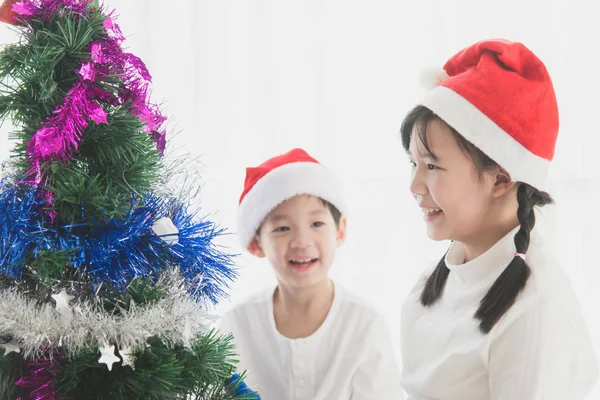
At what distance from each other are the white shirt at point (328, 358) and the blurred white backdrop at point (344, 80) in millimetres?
447

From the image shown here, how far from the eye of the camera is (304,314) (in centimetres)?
159

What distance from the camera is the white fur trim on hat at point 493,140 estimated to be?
105 cm

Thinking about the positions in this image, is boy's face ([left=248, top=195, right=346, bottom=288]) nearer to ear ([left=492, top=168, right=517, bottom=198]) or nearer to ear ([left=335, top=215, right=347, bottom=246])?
ear ([left=335, top=215, right=347, bottom=246])

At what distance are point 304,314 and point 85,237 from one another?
2.67 ft

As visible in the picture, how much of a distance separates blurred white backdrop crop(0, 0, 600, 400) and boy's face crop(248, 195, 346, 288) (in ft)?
1.58

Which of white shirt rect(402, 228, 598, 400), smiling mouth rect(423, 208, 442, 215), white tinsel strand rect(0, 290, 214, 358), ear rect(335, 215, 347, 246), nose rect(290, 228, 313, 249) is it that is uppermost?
smiling mouth rect(423, 208, 442, 215)

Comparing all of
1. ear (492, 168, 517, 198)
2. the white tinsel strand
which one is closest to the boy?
ear (492, 168, 517, 198)

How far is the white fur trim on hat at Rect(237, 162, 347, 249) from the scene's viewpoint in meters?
1.53

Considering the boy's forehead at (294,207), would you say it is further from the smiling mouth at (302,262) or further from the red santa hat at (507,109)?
the red santa hat at (507,109)

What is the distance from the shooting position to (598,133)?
2023mm

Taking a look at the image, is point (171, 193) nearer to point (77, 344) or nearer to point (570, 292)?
point (77, 344)

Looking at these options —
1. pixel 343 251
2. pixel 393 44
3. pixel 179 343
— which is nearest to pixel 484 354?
pixel 179 343

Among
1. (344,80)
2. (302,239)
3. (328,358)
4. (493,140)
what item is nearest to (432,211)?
(493,140)

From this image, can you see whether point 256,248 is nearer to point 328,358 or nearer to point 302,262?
point 302,262
